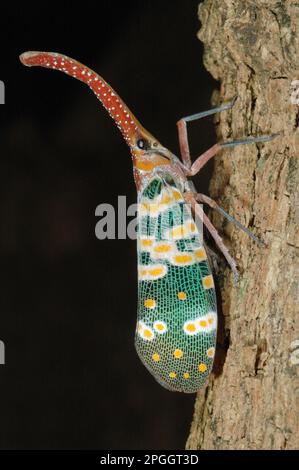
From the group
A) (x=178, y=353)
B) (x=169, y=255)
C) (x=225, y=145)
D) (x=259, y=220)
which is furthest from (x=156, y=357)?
(x=225, y=145)

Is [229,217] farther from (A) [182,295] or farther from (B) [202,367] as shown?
(B) [202,367]

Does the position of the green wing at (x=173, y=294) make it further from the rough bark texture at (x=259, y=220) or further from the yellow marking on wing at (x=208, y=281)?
the rough bark texture at (x=259, y=220)

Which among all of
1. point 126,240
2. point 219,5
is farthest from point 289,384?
point 126,240

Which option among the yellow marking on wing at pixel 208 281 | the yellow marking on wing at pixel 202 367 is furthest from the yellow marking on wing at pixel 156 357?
the yellow marking on wing at pixel 208 281

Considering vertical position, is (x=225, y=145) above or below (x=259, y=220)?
above

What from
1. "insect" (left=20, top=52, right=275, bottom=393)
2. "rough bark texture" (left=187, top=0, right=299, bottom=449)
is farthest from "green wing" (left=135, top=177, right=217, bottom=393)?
"rough bark texture" (left=187, top=0, right=299, bottom=449)

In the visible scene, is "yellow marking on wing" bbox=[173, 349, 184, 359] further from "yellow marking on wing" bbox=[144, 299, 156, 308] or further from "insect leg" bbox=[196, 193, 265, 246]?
"insect leg" bbox=[196, 193, 265, 246]

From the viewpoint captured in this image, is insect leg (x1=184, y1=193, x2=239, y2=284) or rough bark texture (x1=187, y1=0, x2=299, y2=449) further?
insect leg (x1=184, y1=193, x2=239, y2=284)
